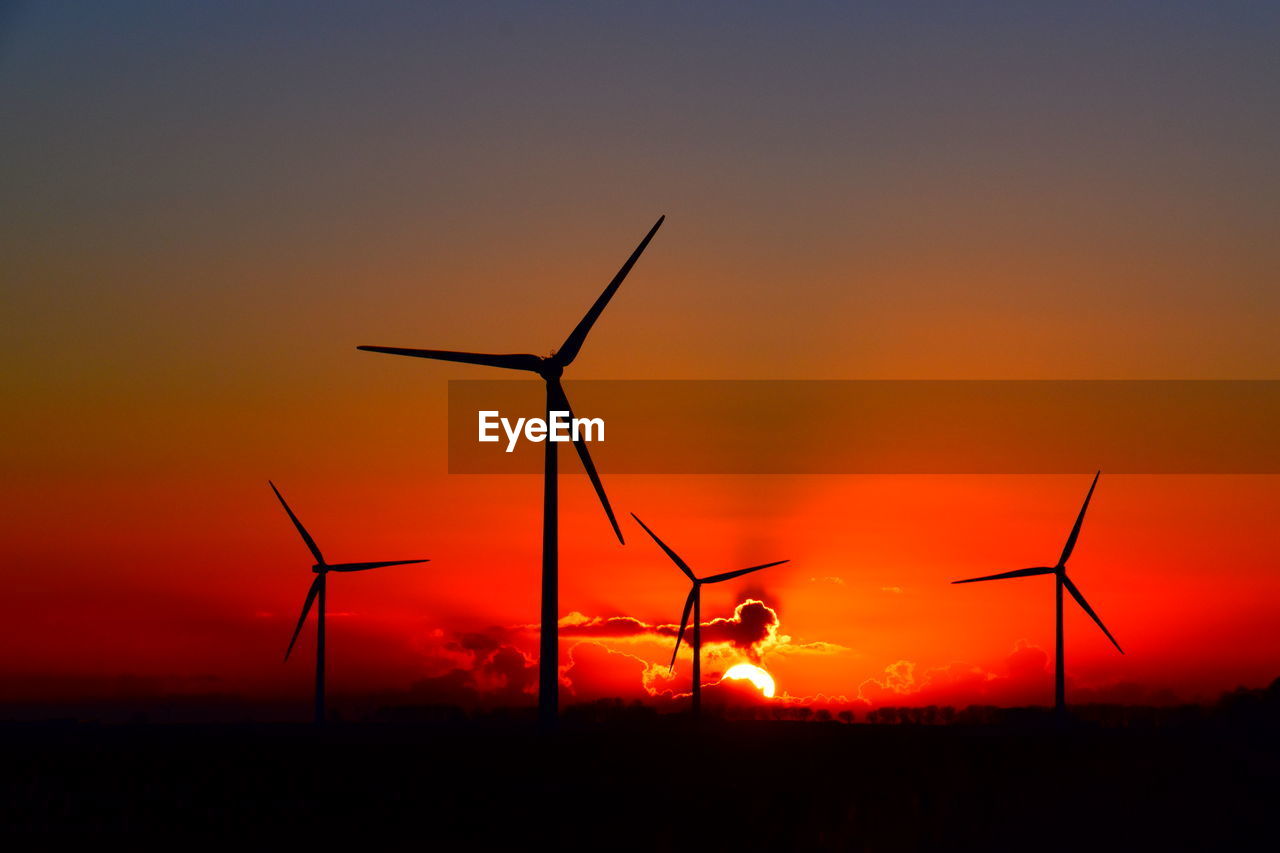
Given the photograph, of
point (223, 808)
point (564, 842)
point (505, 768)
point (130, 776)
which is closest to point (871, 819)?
point (564, 842)

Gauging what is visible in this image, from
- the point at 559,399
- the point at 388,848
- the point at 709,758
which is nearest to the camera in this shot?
the point at 388,848

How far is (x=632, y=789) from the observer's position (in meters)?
90.6

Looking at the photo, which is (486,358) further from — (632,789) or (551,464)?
(632,789)

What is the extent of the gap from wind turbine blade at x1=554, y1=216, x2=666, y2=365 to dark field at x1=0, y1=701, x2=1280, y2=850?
20.0 metres

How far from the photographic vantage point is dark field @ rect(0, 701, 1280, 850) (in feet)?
256

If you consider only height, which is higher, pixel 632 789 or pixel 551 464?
pixel 551 464

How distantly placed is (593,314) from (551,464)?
9.95 metres

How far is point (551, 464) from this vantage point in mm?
95875

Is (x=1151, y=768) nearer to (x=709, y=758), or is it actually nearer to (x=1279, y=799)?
(x=1279, y=799)

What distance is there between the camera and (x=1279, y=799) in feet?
327

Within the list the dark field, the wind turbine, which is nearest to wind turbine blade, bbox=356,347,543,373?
the wind turbine

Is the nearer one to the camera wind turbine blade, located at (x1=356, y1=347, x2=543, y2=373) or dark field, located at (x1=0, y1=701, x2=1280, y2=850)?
dark field, located at (x1=0, y1=701, x2=1280, y2=850)

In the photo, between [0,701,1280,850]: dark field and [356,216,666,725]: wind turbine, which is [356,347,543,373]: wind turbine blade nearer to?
[356,216,666,725]: wind turbine

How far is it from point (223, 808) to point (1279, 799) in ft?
181
